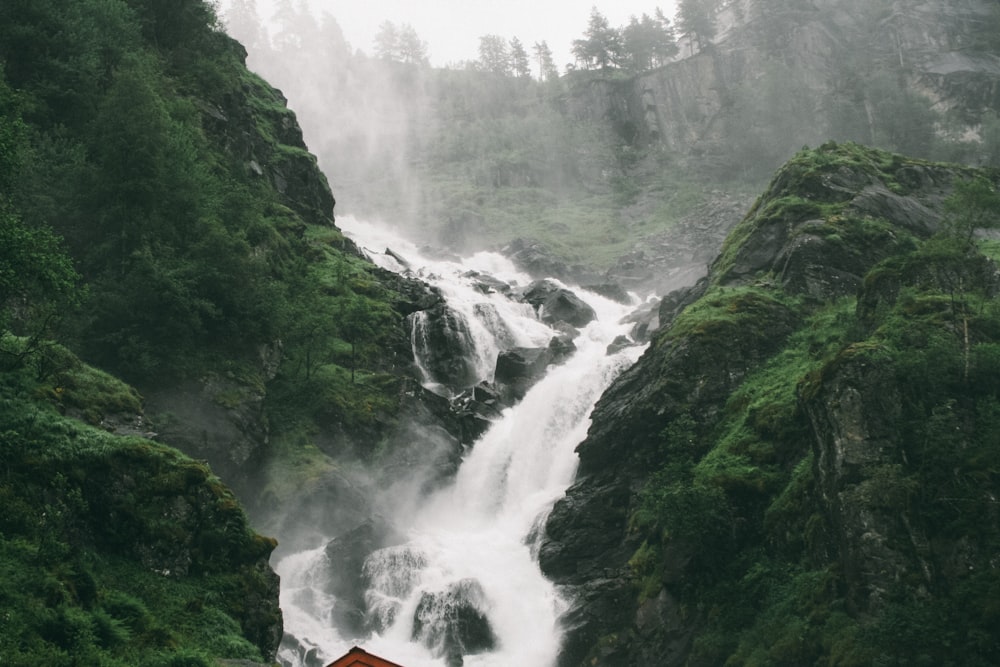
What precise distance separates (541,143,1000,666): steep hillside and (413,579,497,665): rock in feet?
10.4

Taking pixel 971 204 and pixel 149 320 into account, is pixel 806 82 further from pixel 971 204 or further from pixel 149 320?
pixel 149 320

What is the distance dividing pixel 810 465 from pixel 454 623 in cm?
1346

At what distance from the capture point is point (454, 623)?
30.1m

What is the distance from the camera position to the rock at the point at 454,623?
29656mm

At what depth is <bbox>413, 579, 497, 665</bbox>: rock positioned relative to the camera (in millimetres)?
29656

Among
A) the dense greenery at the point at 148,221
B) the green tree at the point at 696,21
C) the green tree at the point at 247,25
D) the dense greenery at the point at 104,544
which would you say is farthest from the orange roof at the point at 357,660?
the green tree at the point at 247,25

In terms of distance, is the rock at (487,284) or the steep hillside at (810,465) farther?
the rock at (487,284)

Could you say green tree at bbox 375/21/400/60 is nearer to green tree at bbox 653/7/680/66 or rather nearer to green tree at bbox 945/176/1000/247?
green tree at bbox 653/7/680/66

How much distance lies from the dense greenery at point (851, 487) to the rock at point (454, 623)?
591 cm

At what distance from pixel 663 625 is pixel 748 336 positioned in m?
12.5

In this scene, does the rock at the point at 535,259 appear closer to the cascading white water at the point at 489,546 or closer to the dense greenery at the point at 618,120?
the dense greenery at the point at 618,120

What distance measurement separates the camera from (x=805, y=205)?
40.6 meters

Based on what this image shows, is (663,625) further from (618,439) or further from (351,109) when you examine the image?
(351,109)

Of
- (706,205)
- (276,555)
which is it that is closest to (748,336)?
(276,555)
